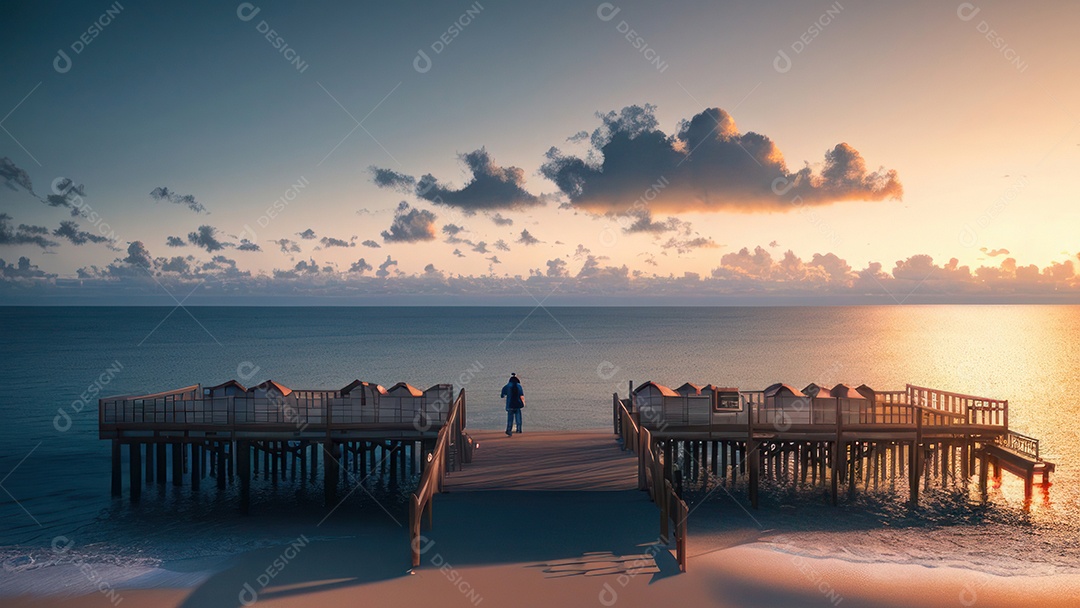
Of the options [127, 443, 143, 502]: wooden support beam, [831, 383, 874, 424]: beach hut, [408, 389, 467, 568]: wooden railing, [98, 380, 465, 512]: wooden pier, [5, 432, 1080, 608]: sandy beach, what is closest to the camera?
[5, 432, 1080, 608]: sandy beach

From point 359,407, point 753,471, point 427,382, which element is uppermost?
point 359,407

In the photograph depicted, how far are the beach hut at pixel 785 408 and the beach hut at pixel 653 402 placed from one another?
10.3ft

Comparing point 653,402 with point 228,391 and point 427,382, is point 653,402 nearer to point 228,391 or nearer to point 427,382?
point 228,391

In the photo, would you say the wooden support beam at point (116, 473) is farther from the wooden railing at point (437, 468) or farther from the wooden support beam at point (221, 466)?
the wooden railing at point (437, 468)

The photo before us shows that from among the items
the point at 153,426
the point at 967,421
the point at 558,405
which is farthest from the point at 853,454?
the point at 558,405

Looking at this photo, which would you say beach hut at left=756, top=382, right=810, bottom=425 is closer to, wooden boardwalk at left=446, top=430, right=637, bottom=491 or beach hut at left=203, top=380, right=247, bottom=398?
wooden boardwalk at left=446, top=430, right=637, bottom=491

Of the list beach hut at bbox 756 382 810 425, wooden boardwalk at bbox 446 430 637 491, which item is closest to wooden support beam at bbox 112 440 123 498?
wooden boardwalk at bbox 446 430 637 491

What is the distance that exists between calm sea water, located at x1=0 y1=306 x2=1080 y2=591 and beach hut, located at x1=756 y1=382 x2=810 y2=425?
2945 mm

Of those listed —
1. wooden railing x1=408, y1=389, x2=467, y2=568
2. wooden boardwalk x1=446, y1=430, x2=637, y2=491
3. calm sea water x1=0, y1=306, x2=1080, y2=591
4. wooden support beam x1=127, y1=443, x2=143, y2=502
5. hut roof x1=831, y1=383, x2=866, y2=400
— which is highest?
hut roof x1=831, y1=383, x2=866, y2=400

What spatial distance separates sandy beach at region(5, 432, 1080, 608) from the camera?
43.9 feet

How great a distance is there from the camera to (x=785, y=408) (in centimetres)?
2469

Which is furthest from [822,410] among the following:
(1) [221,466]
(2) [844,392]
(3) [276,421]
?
(1) [221,466]

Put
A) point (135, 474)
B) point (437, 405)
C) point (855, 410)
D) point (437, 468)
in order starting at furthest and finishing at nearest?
point (135, 474) < point (855, 410) < point (437, 405) < point (437, 468)

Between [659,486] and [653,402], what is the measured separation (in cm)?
903
